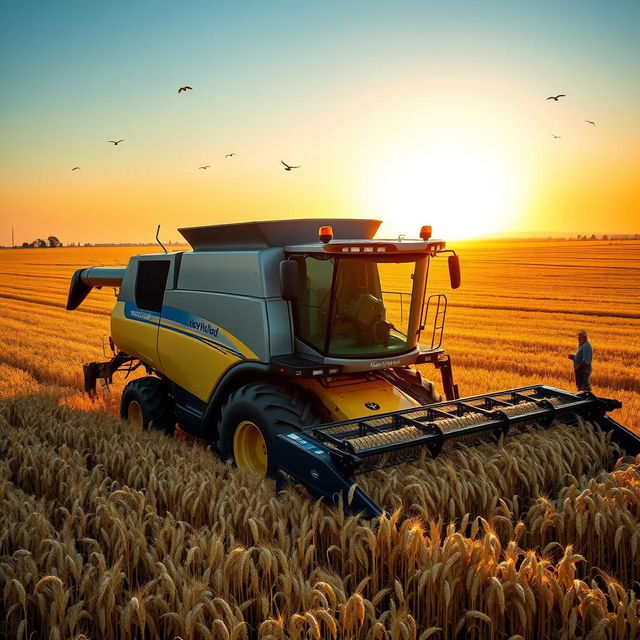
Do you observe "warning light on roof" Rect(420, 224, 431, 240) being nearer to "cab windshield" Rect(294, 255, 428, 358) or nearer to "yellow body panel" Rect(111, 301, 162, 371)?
"cab windshield" Rect(294, 255, 428, 358)

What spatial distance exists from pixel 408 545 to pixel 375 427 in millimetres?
1637

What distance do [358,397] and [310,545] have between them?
7.70ft

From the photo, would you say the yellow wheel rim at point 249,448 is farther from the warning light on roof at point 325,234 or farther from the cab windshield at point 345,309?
the warning light on roof at point 325,234

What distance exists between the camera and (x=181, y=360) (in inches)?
292

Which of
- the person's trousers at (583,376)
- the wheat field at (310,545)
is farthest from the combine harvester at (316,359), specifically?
A: the person's trousers at (583,376)

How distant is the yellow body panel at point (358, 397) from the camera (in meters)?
5.89

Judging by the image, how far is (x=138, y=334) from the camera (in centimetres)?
852

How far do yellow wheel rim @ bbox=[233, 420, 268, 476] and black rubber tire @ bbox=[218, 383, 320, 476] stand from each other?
64mm

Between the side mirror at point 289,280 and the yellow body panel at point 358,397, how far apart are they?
3.17 ft

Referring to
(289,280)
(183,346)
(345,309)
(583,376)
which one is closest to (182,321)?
(183,346)

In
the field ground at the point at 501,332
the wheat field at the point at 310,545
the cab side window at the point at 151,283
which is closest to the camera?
the wheat field at the point at 310,545

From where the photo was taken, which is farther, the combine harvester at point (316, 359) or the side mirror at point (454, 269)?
the side mirror at point (454, 269)

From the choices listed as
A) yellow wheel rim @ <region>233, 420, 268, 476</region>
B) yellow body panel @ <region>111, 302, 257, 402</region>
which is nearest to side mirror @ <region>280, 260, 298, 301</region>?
yellow body panel @ <region>111, 302, 257, 402</region>

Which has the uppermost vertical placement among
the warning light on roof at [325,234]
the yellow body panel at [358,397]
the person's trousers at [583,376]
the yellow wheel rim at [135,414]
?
Result: the warning light on roof at [325,234]
